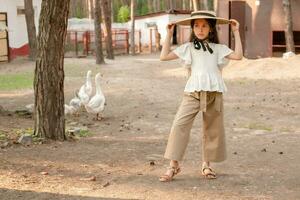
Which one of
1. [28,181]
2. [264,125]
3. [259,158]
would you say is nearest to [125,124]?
[264,125]

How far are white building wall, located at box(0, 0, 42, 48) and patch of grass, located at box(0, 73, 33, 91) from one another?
9.52 meters

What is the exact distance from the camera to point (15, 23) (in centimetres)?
3008

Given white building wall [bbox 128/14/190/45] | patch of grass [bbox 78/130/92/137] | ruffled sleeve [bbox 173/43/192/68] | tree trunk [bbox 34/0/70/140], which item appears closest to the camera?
ruffled sleeve [bbox 173/43/192/68]

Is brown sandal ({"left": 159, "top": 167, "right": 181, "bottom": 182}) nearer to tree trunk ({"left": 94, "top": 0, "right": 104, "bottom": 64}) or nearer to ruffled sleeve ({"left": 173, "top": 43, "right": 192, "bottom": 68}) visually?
ruffled sleeve ({"left": 173, "top": 43, "right": 192, "bottom": 68})

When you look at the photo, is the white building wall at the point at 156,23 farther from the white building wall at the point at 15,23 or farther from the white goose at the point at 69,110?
the white goose at the point at 69,110

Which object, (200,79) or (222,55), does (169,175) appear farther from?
(222,55)

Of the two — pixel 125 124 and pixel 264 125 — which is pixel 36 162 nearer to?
pixel 125 124

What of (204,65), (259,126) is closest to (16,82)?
(259,126)

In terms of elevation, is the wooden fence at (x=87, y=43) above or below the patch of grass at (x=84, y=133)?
above

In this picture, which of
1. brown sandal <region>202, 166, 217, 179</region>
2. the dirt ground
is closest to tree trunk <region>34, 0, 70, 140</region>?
the dirt ground

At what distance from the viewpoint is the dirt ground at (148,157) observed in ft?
16.4

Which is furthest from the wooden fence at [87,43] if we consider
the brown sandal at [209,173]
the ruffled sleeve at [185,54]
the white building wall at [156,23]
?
the brown sandal at [209,173]

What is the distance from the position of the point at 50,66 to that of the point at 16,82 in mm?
11097

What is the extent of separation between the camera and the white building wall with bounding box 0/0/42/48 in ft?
96.3
